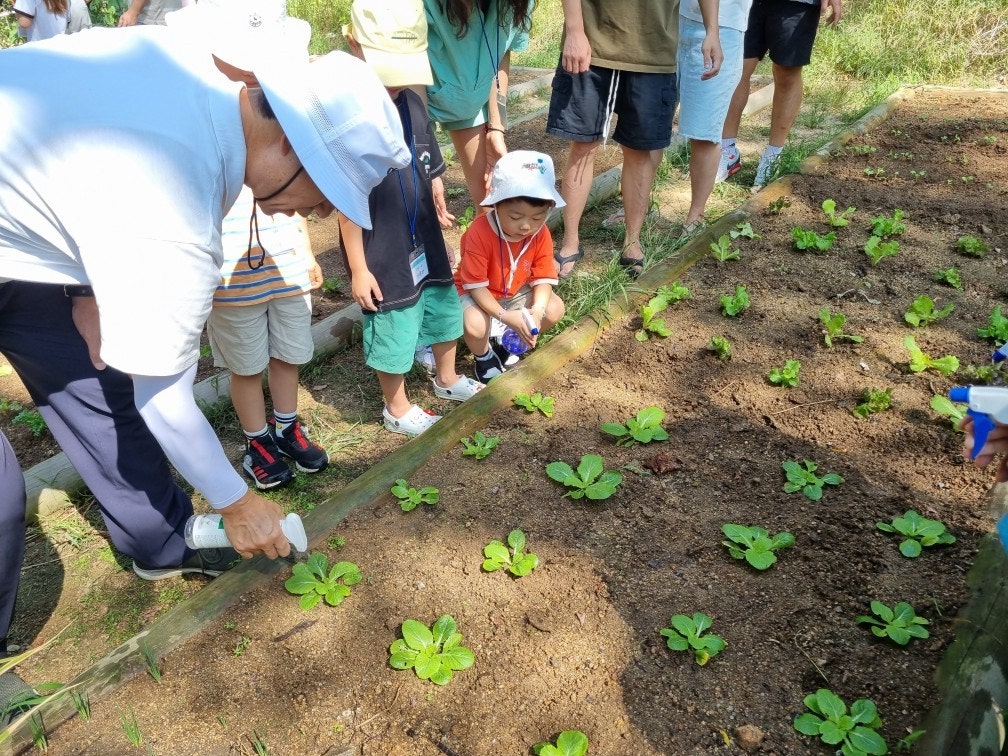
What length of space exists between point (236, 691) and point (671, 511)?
1.42 m

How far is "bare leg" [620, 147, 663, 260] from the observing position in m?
4.20

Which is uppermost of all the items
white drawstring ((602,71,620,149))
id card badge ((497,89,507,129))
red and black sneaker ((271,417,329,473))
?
white drawstring ((602,71,620,149))

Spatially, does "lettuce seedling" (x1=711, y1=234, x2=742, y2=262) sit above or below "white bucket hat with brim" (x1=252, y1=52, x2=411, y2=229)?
below

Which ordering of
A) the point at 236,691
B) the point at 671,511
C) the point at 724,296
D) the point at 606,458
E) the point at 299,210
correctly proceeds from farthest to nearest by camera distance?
the point at 724,296, the point at 606,458, the point at 671,511, the point at 236,691, the point at 299,210

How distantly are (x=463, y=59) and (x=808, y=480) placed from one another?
250 centimetres

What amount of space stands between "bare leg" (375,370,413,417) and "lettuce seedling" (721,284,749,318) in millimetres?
1562

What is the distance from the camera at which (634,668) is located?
80.0 inches

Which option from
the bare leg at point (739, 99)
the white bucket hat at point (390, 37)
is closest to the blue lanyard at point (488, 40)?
the white bucket hat at point (390, 37)

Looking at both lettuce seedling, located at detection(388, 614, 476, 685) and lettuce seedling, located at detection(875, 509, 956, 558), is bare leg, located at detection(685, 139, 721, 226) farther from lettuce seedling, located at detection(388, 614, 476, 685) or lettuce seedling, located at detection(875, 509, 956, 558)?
lettuce seedling, located at detection(388, 614, 476, 685)

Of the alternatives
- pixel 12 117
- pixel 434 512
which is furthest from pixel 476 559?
pixel 12 117

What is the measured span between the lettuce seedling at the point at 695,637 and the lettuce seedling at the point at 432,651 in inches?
21.5

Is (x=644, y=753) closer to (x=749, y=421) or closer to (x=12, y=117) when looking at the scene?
(x=749, y=421)

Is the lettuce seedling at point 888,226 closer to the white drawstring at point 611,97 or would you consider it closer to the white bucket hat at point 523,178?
the white drawstring at point 611,97

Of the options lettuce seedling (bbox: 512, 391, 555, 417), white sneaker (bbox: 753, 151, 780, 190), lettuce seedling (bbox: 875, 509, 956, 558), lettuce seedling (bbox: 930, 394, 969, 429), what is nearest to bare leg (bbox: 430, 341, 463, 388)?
lettuce seedling (bbox: 512, 391, 555, 417)
